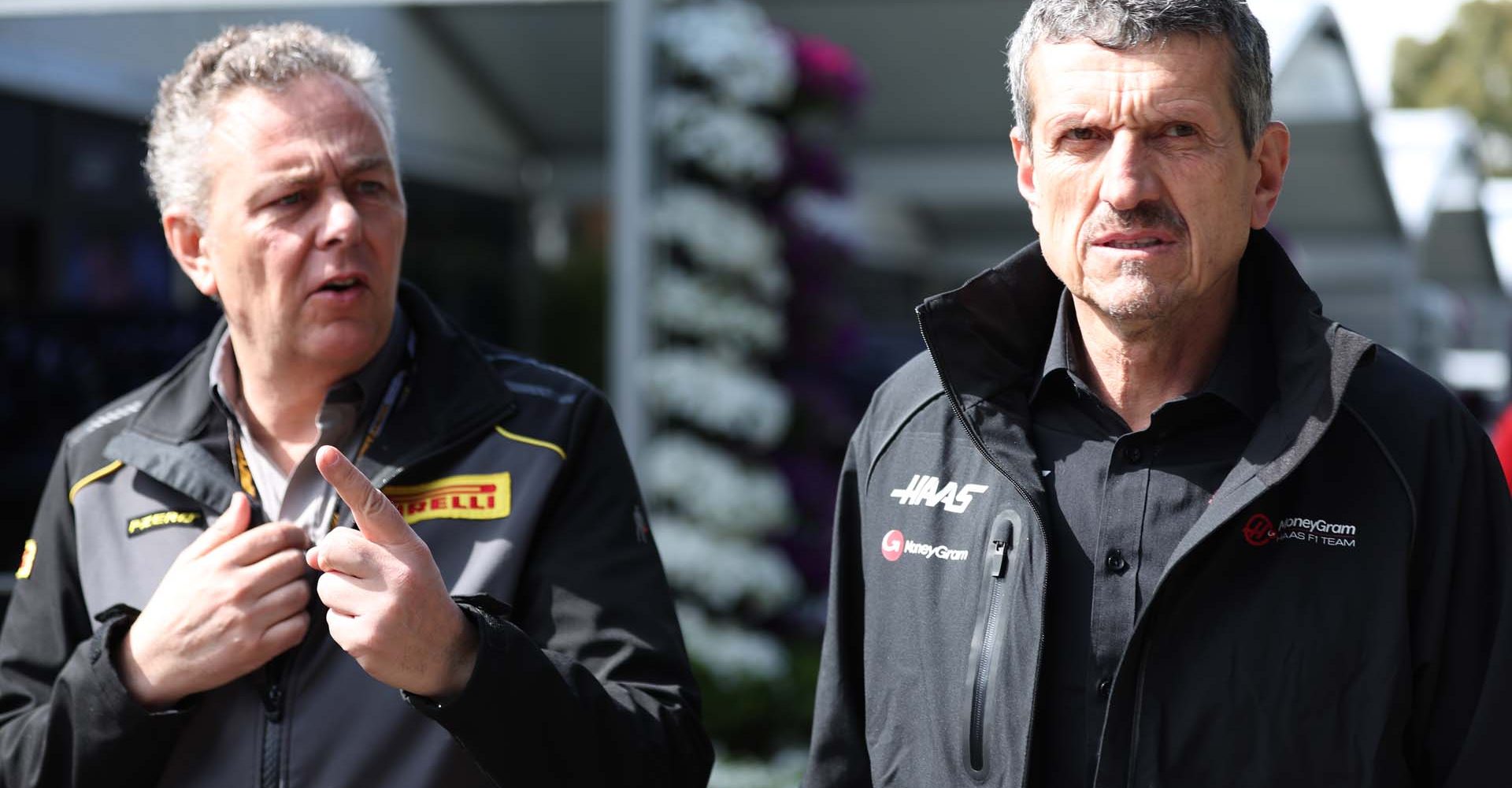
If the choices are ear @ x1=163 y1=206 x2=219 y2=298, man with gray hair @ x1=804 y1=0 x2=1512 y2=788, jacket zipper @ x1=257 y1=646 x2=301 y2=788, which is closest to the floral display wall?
ear @ x1=163 y1=206 x2=219 y2=298

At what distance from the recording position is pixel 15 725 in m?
2.17

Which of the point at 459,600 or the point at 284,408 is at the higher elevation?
the point at 284,408

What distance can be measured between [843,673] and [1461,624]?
0.82 m

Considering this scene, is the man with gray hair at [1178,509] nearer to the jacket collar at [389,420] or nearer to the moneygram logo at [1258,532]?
the moneygram logo at [1258,532]

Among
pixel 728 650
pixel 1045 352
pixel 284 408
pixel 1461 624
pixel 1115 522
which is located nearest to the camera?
pixel 1461 624

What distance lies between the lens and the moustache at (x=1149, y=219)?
1820 mm

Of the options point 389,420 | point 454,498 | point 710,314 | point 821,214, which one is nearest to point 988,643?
point 454,498

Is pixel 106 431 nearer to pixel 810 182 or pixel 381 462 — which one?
pixel 381 462

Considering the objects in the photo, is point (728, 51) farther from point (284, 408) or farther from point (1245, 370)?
point (1245, 370)

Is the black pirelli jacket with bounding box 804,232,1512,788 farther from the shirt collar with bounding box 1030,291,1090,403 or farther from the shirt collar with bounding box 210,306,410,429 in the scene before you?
the shirt collar with bounding box 210,306,410,429

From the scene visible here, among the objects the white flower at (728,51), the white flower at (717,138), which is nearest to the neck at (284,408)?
the white flower at (717,138)

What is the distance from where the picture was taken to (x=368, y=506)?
1.89m

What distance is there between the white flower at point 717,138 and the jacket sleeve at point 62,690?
436cm

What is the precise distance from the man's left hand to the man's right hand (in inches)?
7.6
